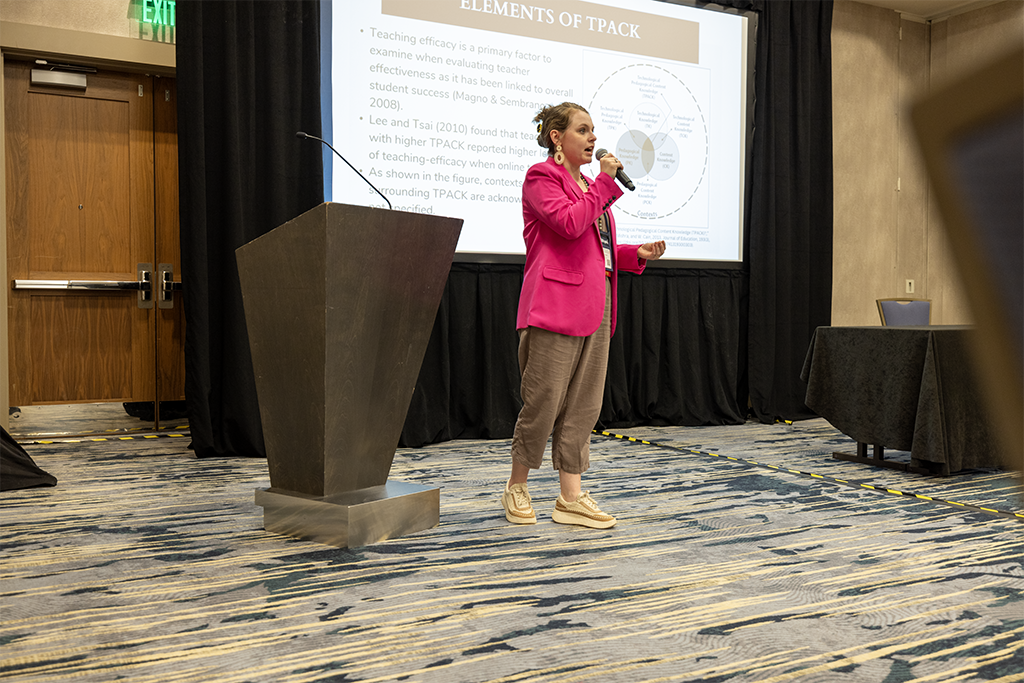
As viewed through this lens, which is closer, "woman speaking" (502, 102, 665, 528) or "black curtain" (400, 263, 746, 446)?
"woman speaking" (502, 102, 665, 528)

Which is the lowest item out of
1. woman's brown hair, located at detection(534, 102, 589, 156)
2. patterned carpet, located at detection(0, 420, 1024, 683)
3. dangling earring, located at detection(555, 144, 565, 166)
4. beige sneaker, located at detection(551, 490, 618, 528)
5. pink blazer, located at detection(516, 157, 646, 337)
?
patterned carpet, located at detection(0, 420, 1024, 683)

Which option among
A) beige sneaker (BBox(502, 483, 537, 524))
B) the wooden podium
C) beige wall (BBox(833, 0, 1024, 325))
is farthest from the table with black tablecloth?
beige wall (BBox(833, 0, 1024, 325))

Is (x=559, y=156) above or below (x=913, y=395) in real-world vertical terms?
above

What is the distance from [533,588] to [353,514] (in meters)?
0.58

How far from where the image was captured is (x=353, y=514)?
7.16 ft

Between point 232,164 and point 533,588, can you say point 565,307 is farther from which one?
point 232,164

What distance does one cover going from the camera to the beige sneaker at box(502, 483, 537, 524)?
2.49 m

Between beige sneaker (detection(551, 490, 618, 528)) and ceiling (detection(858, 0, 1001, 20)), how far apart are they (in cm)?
524

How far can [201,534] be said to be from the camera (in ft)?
7.72

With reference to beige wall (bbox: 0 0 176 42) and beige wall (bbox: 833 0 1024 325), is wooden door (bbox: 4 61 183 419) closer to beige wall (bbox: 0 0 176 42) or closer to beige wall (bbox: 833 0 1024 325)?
beige wall (bbox: 0 0 176 42)

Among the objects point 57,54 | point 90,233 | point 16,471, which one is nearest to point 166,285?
point 90,233

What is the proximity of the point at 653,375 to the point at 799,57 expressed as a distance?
8.02 feet

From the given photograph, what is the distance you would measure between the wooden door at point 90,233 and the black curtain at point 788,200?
361 cm

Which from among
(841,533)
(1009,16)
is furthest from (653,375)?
(1009,16)
